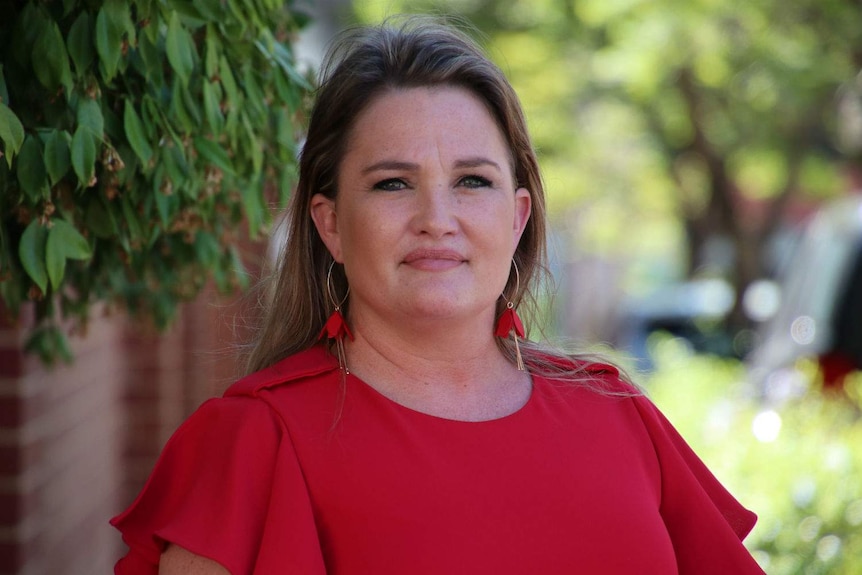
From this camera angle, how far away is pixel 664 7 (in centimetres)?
839

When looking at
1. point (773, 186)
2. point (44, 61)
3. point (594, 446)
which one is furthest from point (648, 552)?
point (773, 186)

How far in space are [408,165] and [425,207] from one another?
8cm

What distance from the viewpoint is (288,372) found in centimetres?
232

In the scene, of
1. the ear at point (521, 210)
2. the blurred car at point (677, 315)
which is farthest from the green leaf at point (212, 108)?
the blurred car at point (677, 315)

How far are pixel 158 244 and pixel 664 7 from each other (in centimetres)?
602

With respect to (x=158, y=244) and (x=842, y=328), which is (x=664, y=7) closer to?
(x=842, y=328)

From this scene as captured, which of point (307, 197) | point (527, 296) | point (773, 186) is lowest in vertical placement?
point (773, 186)

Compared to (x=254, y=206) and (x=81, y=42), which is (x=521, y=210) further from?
(x=81, y=42)

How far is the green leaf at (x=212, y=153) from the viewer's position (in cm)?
250

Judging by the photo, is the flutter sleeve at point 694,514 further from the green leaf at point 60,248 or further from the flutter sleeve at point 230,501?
the green leaf at point 60,248

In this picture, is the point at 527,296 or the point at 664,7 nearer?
the point at 527,296

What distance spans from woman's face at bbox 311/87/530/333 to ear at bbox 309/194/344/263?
0.15 ft

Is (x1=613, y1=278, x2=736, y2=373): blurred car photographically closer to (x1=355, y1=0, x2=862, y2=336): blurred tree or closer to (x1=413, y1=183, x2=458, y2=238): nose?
(x1=355, y1=0, x2=862, y2=336): blurred tree

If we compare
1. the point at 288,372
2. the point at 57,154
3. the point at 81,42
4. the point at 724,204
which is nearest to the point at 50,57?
the point at 81,42
